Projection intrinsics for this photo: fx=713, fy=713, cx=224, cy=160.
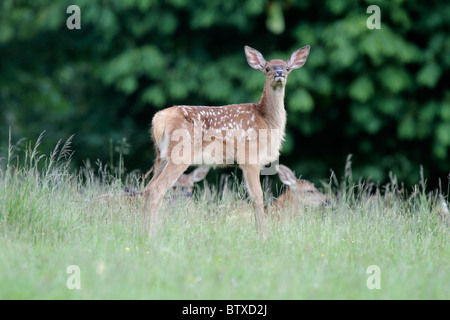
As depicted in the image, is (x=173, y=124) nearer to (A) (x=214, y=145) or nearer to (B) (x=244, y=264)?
(A) (x=214, y=145)

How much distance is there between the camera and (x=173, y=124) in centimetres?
645

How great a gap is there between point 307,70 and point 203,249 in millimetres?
5187

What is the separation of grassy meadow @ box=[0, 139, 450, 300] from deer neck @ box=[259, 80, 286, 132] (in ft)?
2.53

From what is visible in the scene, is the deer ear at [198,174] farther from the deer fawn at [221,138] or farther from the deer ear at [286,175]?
the deer fawn at [221,138]

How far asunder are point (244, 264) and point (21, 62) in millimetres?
10625

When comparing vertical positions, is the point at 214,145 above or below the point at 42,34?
below

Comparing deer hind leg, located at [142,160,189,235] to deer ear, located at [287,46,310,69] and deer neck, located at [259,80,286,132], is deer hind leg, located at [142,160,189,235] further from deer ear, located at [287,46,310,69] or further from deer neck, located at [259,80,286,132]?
deer ear, located at [287,46,310,69]

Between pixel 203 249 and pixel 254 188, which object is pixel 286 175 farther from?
pixel 203 249

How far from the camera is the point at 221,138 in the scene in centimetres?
665

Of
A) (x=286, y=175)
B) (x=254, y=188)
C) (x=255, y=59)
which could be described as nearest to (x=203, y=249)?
(x=254, y=188)

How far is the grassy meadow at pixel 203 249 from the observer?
15.0ft

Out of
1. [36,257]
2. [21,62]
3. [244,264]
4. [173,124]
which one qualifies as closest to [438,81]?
[173,124]

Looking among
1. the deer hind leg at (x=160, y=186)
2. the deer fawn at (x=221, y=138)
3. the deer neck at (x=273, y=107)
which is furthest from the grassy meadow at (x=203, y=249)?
the deer neck at (x=273, y=107)
